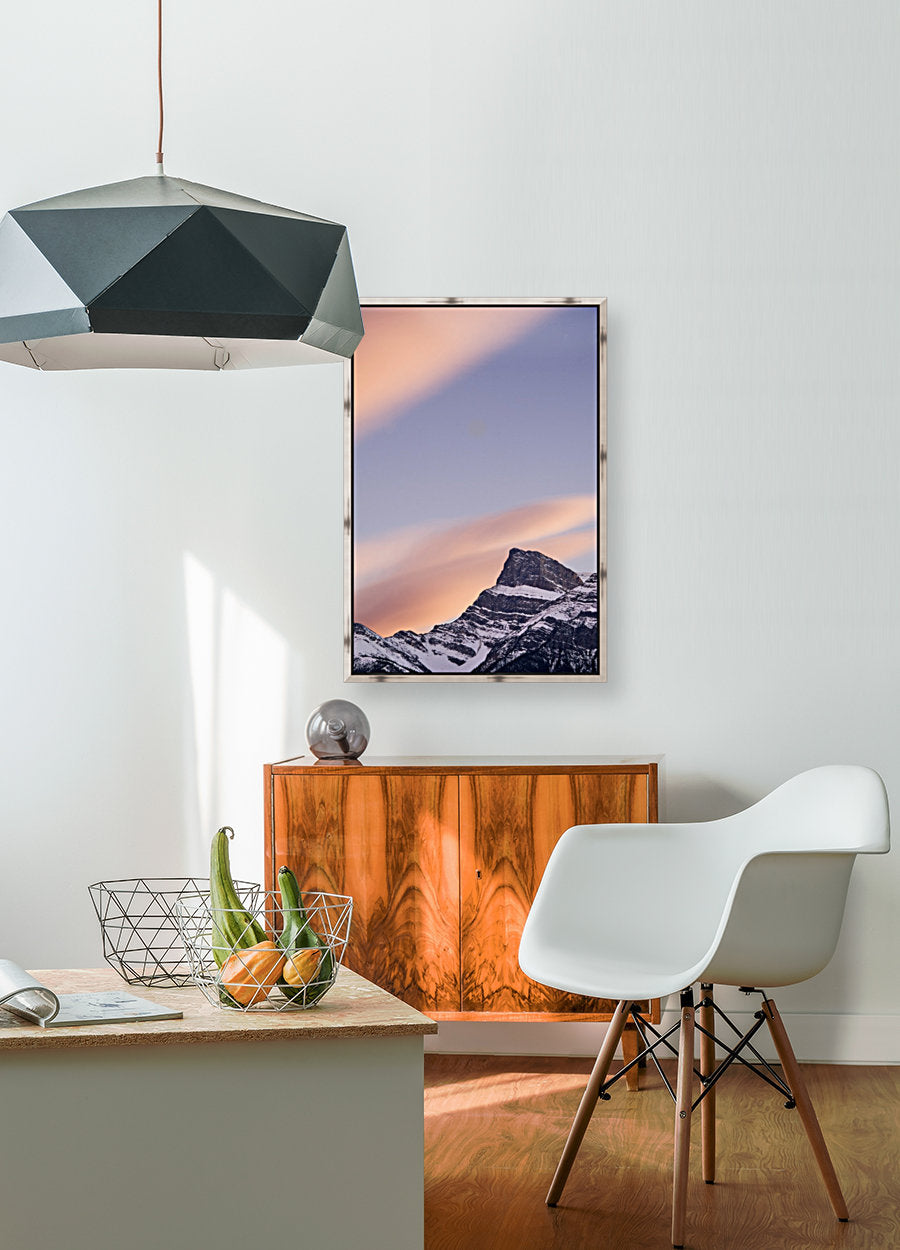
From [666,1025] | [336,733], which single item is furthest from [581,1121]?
[336,733]

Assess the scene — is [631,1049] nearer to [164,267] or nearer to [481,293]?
[481,293]

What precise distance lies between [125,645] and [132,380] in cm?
81

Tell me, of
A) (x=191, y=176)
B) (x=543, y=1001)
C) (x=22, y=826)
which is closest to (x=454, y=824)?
(x=543, y=1001)

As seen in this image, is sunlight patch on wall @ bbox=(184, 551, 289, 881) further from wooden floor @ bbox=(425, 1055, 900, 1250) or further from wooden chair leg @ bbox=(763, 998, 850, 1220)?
wooden chair leg @ bbox=(763, 998, 850, 1220)

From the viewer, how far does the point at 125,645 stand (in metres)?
3.70

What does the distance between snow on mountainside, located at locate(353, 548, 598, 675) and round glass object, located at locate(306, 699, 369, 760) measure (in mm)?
302

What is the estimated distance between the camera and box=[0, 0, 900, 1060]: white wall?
11.8ft

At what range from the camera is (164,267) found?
162 cm

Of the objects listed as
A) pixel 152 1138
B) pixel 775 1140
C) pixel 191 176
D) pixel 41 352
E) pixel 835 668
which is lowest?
pixel 775 1140

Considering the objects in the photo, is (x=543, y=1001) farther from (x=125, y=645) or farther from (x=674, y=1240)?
(x=125, y=645)

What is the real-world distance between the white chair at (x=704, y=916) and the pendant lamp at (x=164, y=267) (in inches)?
52.3

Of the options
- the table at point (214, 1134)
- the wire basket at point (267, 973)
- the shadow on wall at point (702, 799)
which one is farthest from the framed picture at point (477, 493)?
the table at point (214, 1134)

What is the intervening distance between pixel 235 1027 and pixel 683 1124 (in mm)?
1026

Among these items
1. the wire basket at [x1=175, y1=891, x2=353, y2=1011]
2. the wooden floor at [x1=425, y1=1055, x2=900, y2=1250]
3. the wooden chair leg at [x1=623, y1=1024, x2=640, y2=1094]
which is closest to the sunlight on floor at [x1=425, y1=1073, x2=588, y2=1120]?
the wooden floor at [x1=425, y1=1055, x2=900, y2=1250]
